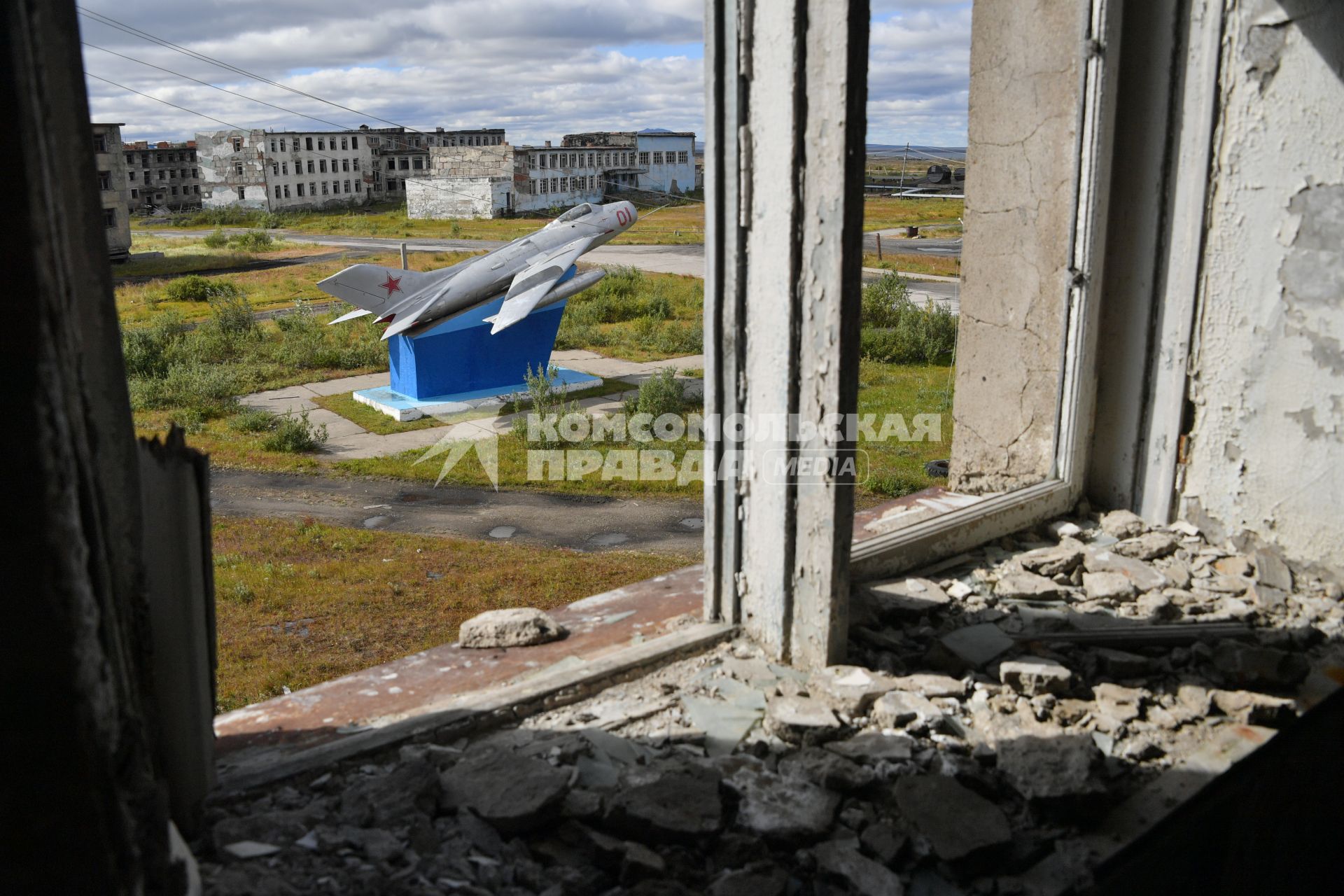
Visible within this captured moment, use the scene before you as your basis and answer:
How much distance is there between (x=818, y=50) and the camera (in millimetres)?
2824

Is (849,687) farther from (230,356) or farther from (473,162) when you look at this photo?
(473,162)

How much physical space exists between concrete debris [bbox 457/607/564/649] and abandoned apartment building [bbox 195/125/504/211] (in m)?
51.4

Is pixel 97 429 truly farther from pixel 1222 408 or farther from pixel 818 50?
pixel 1222 408

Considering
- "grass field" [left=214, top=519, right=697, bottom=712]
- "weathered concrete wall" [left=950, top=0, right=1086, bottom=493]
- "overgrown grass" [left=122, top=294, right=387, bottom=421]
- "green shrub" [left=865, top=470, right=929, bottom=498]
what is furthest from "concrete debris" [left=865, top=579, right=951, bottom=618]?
"overgrown grass" [left=122, top=294, right=387, bottom=421]

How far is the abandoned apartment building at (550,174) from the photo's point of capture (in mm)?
45000

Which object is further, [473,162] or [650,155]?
[650,155]

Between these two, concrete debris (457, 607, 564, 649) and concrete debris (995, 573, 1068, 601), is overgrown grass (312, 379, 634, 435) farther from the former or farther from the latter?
concrete debris (995, 573, 1068, 601)

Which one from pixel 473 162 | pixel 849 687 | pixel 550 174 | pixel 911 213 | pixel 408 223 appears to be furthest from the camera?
pixel 550 174

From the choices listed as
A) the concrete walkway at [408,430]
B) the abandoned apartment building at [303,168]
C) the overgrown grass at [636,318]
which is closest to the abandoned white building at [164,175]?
the abandoned apartment building at [303,168]

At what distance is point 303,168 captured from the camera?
51219 millimetres

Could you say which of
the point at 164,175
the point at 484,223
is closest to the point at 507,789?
the point at 484,223

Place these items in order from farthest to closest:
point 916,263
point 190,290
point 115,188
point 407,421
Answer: point 115,188 < point 916,263 < point 190,290 < point 407,421

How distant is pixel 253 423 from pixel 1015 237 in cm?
885

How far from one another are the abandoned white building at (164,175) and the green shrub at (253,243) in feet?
65.0
